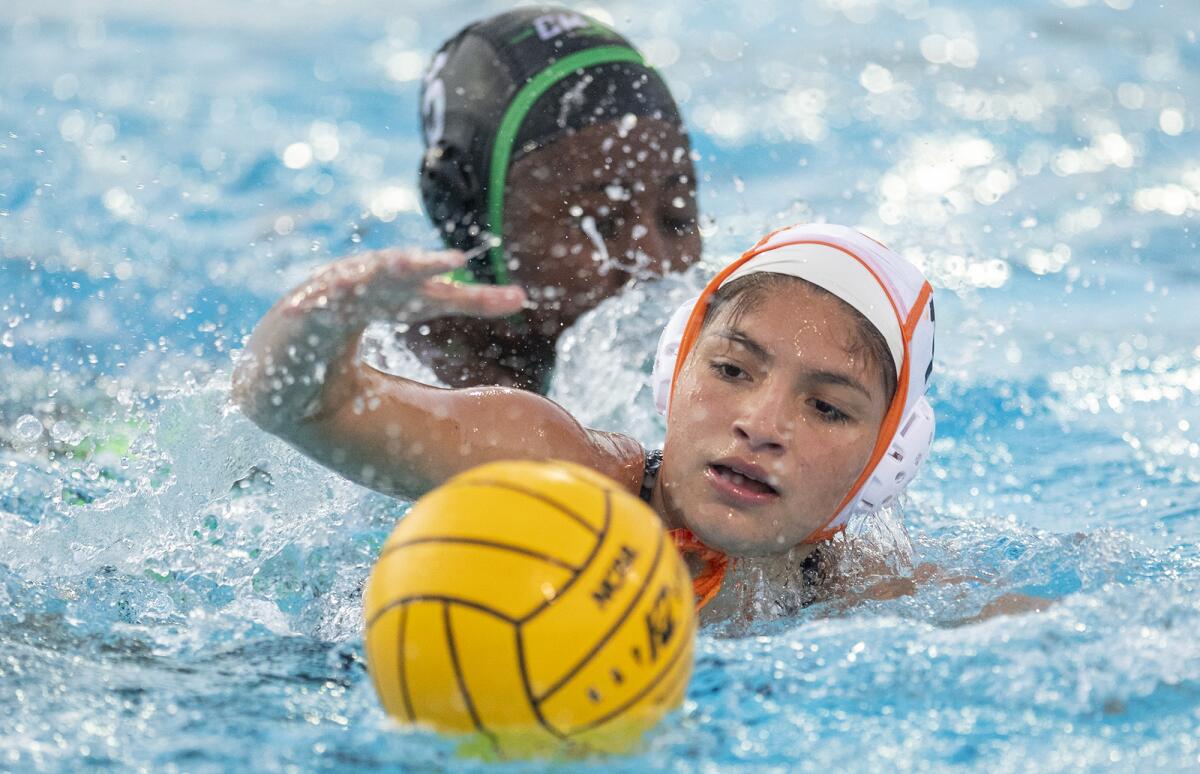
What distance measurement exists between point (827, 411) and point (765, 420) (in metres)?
0.16

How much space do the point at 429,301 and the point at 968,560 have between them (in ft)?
5.15

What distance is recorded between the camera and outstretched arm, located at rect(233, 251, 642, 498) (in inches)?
78.9

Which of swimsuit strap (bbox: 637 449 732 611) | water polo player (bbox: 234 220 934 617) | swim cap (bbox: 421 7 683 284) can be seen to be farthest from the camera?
swim cap (bbox: 421 7 683 284)

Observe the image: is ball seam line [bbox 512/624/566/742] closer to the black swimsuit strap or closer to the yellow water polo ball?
the yellow water polo ball

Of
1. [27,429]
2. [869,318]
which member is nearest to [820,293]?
[869,318]

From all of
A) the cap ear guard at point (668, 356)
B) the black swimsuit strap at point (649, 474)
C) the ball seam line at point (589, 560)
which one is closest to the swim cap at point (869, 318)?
the cap ear guard at point (668, 356)

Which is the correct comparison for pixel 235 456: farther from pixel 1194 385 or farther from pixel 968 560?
pixel 1194 385

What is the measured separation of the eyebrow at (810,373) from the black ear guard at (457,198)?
4.38ft

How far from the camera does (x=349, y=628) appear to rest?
105 inches

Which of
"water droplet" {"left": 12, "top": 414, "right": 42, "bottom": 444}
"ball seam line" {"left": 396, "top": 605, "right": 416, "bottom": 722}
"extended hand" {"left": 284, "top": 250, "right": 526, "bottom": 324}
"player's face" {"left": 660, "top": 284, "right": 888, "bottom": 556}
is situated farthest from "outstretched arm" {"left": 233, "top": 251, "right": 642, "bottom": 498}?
"water droplet" {"left": 12, "top": 414, "right": 42, "bottom": 444}

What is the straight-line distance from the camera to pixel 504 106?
12.2ft

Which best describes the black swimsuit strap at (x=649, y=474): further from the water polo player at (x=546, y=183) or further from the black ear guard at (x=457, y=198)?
the black ear guard at (x=457, y=198)

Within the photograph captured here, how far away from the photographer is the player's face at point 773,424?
2406 millimetres

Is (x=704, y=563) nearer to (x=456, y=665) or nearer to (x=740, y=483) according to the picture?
(x=740, y=483)
